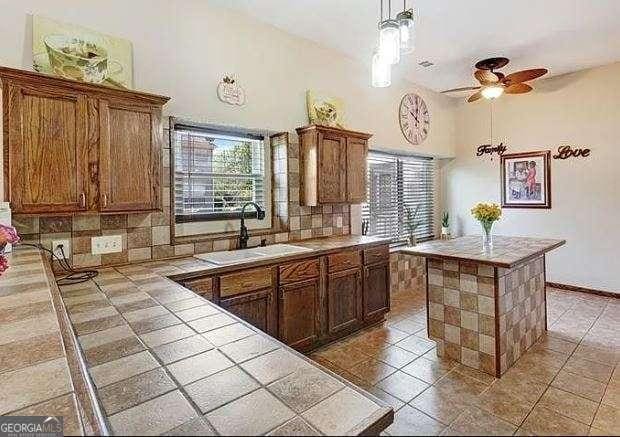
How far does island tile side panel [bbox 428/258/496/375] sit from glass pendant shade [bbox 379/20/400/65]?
4.79ft

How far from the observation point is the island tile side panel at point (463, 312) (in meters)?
2.30

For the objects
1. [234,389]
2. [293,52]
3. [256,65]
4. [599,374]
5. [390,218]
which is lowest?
[599,374]

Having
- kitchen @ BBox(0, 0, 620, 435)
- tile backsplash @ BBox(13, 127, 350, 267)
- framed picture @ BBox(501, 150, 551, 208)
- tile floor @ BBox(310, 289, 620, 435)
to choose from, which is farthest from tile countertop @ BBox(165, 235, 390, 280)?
framed picture @ BBox(501, 150, 551, 208)

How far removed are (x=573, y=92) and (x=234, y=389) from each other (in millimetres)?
5301

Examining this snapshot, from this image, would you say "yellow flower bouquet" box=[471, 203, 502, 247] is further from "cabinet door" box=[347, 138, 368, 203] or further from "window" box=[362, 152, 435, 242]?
"window" box=[362, 152, 435, 242]

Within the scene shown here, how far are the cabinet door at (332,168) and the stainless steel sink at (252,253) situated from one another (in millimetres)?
581

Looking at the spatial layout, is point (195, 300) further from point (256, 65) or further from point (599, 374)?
point (599, 374)

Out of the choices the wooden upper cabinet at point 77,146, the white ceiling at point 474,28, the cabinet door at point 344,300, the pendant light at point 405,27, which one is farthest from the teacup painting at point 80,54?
the cabinet door at point 344,300

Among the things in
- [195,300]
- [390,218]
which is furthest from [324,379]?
[390,218]

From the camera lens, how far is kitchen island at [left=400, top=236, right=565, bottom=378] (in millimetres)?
2277


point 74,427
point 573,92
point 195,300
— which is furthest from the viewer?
point 573,92

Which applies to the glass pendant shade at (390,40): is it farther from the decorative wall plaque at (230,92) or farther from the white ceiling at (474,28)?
the decorative wall plaque at (230,92)

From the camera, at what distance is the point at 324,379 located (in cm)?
80

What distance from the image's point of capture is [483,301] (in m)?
2.33
